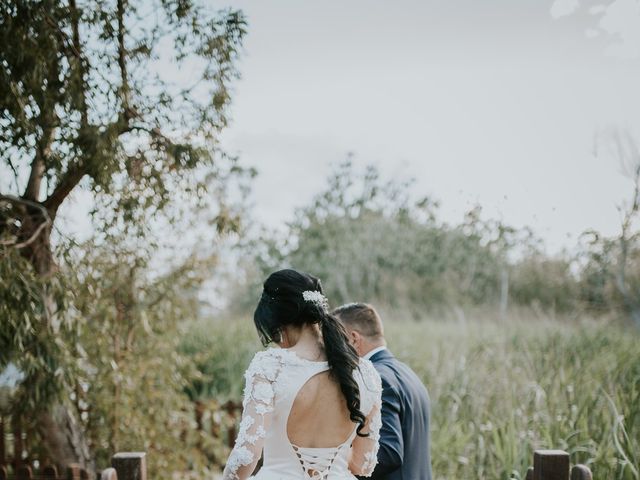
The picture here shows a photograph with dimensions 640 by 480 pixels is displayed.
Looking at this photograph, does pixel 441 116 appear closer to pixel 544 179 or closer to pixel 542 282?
pixel 544 179

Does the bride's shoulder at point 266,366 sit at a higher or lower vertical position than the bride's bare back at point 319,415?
higher

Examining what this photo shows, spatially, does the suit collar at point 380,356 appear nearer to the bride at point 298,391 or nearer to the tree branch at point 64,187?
the bride at point 298,391

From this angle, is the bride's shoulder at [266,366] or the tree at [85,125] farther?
the tree at [85,125]

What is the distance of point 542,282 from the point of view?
459 inches

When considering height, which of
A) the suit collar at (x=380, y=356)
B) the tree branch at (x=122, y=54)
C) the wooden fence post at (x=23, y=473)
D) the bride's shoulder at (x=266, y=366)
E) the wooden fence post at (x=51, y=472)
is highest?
the tree branch at (x=122, y=54)

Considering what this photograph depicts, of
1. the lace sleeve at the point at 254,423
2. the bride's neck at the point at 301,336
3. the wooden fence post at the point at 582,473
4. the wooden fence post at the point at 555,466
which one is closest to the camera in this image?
the lace sleeve at the point at 254,423

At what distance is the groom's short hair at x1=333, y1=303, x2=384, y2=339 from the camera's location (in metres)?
3.28

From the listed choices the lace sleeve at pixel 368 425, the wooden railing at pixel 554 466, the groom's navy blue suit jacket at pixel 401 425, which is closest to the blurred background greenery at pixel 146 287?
the wooden railing at pixel 554 466

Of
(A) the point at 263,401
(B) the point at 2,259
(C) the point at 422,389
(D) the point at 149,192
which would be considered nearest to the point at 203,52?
(D) the point at 149,192

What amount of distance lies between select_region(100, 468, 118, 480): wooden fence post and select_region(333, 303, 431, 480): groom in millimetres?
1115

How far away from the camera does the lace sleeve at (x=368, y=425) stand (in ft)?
8.09

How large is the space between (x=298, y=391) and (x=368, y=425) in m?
0.43

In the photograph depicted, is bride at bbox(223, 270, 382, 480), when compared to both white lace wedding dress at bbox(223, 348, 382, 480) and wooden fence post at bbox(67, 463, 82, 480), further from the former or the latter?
wooden fence post at bbox(67, 463, 82, 480)

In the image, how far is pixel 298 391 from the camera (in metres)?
2.29
